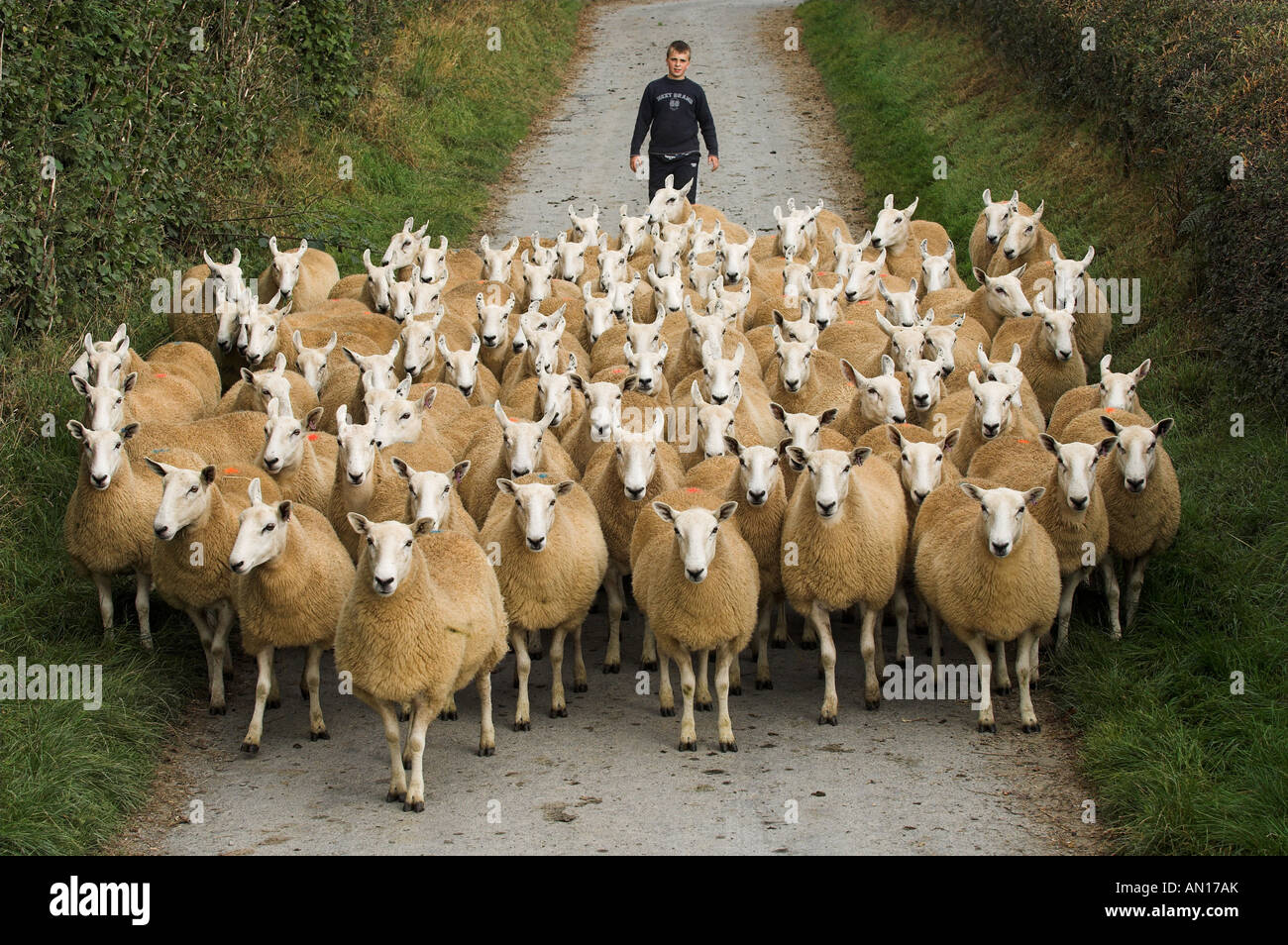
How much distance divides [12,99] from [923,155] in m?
11.5

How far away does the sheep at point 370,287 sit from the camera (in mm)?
13570

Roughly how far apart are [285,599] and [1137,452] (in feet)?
16.9

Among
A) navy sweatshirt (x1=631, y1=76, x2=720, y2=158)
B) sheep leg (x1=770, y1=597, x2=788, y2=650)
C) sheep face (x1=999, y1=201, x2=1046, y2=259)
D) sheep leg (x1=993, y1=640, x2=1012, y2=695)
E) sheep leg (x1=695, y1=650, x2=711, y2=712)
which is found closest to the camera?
sheep leg (x1=695, y1=650, x2=711, y2=712)

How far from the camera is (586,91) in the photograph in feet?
84.9

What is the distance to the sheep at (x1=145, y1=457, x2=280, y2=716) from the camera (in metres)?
8.73

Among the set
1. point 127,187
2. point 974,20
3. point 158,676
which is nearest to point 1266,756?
point 158,676

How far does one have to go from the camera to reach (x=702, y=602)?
8.40 meters

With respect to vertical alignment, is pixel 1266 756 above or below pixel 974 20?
below

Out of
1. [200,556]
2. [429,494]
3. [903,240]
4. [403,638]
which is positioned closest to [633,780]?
[403,638]

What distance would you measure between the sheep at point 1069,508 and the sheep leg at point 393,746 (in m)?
3.78

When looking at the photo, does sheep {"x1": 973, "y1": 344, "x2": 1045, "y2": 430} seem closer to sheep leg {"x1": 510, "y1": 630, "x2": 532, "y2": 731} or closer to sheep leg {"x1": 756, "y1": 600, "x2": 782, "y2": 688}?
sheep leg {"x1": 756, "y1": 600, "x2": 782, "y2": 688}

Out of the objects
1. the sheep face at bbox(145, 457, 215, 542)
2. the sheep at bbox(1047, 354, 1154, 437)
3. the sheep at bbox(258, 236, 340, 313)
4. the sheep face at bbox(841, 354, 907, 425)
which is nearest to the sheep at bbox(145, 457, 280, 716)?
the sheep face at bbox(145, 457, 215, 542)

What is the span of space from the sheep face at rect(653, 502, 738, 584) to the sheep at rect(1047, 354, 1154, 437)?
3442 mm
